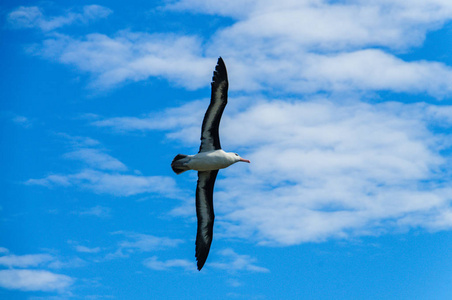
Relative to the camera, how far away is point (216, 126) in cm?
2883

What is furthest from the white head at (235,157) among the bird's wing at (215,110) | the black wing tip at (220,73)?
the black wing tip at (220,73)

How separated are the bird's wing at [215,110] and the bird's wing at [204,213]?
179cm

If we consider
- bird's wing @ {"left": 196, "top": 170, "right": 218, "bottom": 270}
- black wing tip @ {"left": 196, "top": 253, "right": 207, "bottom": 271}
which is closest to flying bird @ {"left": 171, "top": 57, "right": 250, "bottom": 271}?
bird's wing @ {"left": 196, "top": 170, "right": 218, "bottom": 270}

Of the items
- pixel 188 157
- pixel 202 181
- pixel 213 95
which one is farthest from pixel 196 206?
pixel 213 95

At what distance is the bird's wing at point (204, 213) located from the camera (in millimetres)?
30219

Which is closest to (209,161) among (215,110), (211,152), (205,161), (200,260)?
(205,161)

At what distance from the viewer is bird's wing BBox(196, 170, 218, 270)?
99.1 ft

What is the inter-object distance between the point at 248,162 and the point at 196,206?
3.31m

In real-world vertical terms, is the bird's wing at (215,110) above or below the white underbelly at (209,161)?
above

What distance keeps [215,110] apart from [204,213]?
5362 millimetres

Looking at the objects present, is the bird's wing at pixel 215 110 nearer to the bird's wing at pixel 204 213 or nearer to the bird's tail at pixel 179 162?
the bird's tail at pixel 179 162

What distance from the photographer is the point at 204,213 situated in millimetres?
30672

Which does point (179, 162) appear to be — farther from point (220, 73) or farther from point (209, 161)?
point (220, 73)

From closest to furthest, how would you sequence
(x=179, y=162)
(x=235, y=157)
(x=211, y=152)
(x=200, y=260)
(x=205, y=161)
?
1. (x=179, y=162)
2. (x=205, y=161)
3. (x=211, y=152)
4. (x=235, y=157)
5. (x=200, y=260)
